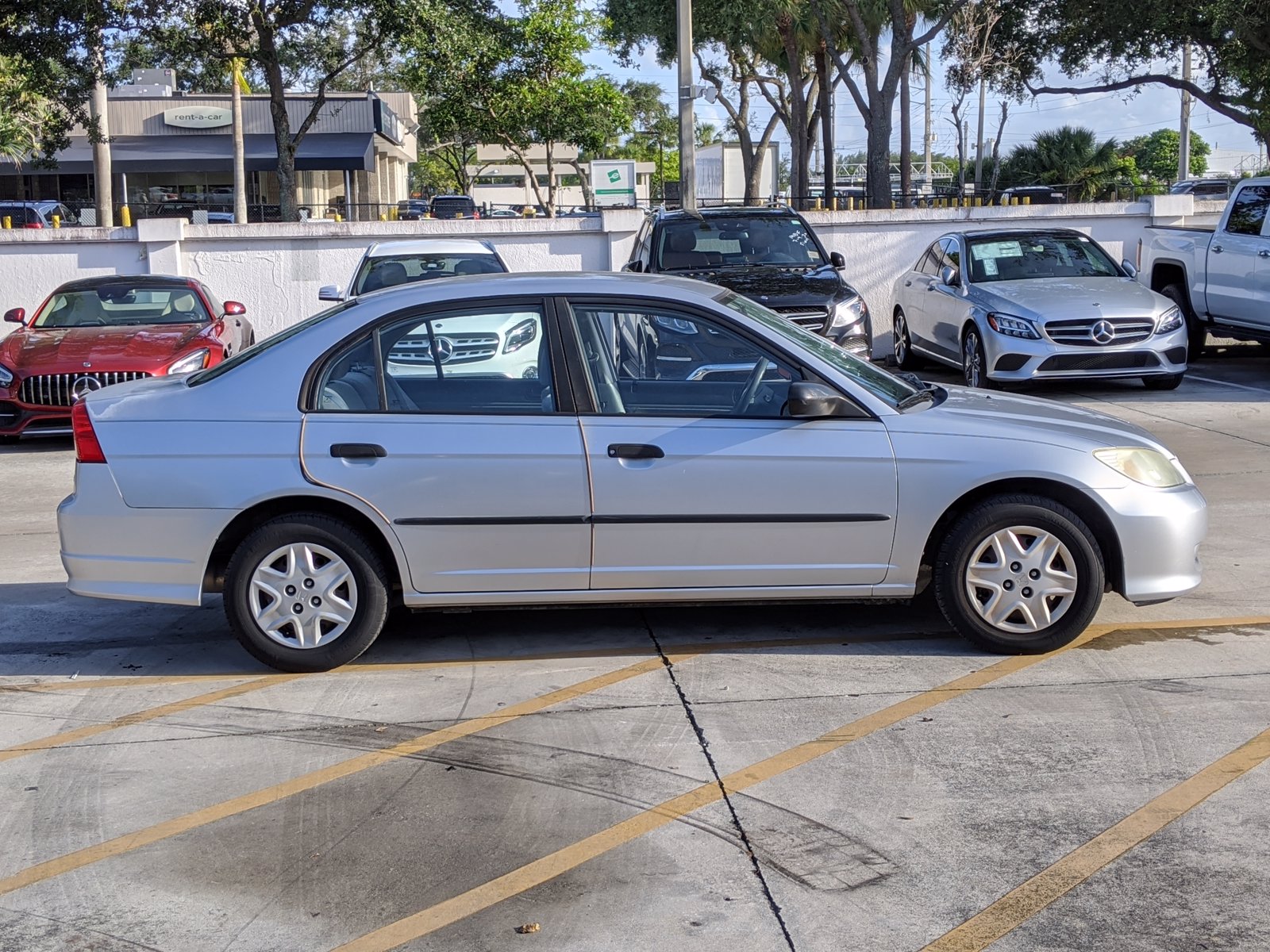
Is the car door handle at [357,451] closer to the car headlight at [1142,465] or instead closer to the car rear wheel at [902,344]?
the car headlight at [1142,465]

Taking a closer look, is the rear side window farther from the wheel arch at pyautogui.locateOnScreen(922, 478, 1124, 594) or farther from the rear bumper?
the rear bumper

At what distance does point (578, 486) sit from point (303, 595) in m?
1.20

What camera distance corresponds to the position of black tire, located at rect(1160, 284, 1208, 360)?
1591 centimetres

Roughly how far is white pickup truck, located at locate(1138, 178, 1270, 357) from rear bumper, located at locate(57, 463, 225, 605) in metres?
11.7

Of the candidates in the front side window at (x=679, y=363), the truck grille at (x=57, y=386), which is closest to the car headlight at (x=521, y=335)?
the front side window at (x=679, y=363)

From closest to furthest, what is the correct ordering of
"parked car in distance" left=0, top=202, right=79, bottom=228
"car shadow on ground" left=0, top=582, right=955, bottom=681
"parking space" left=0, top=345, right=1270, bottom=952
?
"parking space" left=0, top=345, right=1270, bottom=952 → "car shadow on ground" left=0, top=582, right=955, bottom=681 → "parked car in distance" left=0, top=202, right=79, bottom=228

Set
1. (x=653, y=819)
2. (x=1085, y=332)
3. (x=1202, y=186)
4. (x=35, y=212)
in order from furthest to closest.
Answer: (x=1202, y=186) < (x=35, y=212) < (x=1085, y=332) < (x=653, y=819)

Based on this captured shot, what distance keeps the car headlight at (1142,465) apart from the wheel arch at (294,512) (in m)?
2.90

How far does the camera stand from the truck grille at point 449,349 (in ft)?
19.5

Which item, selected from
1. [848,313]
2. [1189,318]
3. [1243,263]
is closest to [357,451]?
[848,313]

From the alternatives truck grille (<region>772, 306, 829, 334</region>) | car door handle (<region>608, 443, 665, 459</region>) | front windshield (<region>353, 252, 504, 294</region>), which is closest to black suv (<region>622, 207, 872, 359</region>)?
truck grille (<region>772, 306, 829, 334</region>)

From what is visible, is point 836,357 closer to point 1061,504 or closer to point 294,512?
point 1061,504

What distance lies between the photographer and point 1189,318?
16.1 m

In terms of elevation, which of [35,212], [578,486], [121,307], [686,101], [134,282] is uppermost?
[686,101]
